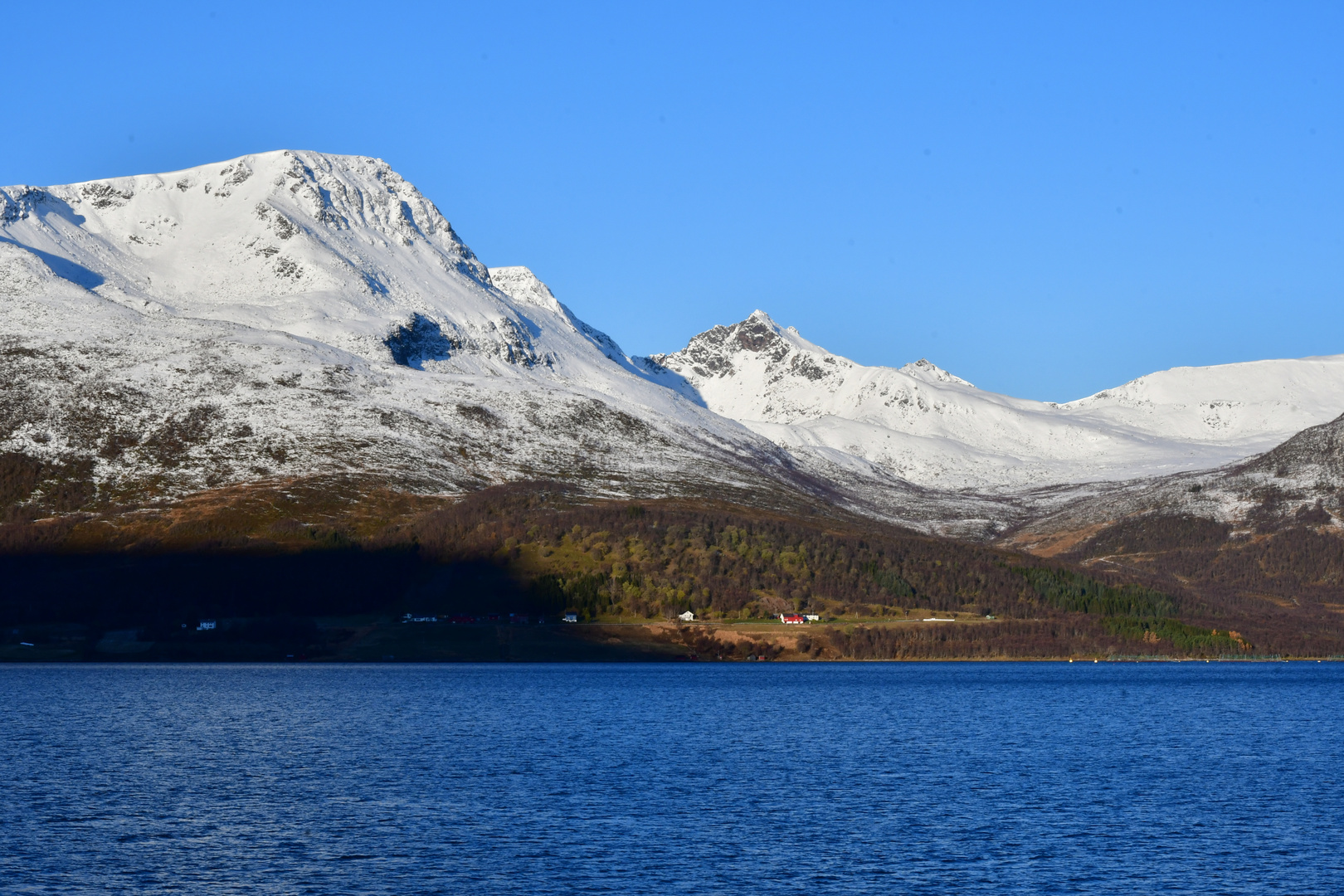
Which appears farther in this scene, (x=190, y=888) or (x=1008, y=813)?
(x=1008, y=813)

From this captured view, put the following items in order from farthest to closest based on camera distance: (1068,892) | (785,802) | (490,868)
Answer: (785,802), (490,868), (1068,892)

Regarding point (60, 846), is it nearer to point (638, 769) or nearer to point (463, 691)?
point (638, 769)

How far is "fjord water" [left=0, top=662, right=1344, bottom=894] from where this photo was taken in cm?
7188

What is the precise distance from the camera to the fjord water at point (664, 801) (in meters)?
71.9

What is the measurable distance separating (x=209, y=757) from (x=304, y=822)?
113 ft

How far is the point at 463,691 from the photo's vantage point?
198000 mm

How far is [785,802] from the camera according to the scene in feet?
314

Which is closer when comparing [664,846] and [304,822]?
[664,846]

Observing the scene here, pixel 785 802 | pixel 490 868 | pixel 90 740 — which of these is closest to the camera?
pixel 490 868

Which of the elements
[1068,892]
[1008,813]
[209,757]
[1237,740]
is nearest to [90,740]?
[209,757]

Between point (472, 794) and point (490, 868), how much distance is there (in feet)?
82.9

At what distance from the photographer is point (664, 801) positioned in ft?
313

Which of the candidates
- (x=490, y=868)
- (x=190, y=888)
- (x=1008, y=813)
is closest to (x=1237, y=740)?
(x=1008, y=813)

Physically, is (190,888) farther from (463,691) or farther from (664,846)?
(463,691)
